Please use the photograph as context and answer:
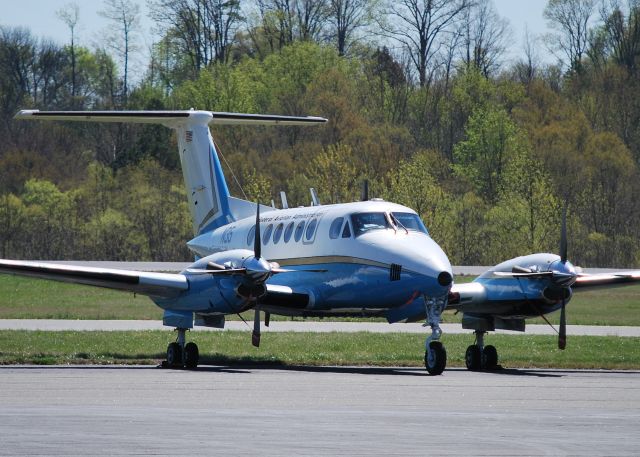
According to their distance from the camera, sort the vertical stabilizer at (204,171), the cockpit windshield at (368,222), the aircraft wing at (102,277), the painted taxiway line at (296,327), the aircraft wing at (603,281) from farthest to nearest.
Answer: the painted taxiway line at (296,327)
the vertical stabilizer at (204,171)
the aircraft wing at (603,281)
the cockpit windshield at (368,222)
the aircraft wing at (102,277)

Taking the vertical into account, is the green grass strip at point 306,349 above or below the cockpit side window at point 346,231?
below

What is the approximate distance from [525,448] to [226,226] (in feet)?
54.6

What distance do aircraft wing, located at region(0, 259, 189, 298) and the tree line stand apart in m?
38.0

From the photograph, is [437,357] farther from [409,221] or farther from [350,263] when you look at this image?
[409,221]

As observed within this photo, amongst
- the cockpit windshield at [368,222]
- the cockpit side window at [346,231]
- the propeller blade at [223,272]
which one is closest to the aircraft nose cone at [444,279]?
the cockpit windshield at [368,222]

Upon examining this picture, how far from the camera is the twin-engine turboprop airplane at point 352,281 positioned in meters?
21.2

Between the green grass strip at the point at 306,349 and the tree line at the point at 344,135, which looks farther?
the tree line at the point at 344,135

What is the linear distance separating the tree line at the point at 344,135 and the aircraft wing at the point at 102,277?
38.0 m

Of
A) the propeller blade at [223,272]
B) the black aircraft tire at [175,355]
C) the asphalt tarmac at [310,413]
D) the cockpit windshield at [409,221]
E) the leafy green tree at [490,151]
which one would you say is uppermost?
the leafy green tree at [490,151]

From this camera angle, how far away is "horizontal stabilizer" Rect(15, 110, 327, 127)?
Answer: 87.7ft

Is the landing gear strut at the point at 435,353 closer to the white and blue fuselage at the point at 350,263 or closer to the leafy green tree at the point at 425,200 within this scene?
the white and blue fuselage at the point at 350,263

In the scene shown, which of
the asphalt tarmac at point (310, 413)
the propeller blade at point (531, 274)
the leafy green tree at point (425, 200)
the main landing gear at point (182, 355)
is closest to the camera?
the asphalt tarmac at point (310, 413)

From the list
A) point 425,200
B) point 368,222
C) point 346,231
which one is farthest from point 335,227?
point 425,200

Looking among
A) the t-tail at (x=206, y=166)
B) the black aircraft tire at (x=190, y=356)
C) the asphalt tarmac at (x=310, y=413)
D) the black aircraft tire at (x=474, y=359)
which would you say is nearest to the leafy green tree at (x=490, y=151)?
the t-tail at (x=206, y=166)
